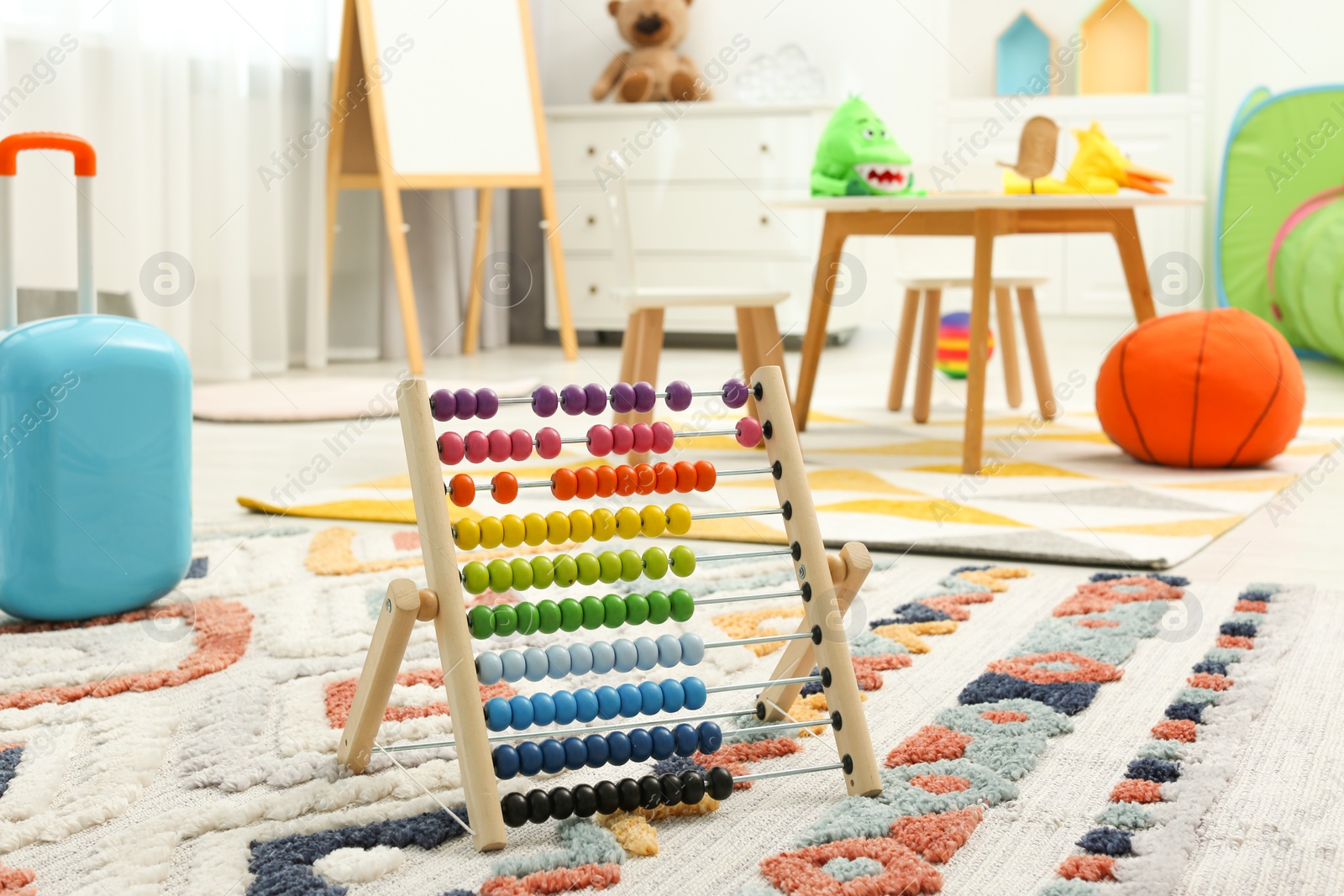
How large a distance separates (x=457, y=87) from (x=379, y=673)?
3078 mm

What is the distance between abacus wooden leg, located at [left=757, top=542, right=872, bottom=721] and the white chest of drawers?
3336 millimetres

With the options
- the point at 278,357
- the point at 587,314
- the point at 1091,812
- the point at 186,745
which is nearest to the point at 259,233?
the point at 278,357

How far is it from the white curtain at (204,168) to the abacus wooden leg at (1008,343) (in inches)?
78.6

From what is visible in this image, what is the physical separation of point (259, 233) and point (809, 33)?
2.22m

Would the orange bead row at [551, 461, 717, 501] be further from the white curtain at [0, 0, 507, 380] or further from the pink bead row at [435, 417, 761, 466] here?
the white curtain at [0, 0, 507, 380]

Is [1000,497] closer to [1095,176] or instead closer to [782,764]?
[1095,176]

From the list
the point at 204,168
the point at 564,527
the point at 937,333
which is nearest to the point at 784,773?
the point at 564,527

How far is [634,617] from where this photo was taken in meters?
0.94

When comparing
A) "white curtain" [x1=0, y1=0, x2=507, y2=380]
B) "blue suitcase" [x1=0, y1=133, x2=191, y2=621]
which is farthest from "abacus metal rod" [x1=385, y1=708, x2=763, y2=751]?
Answer: "white curtain" [x1=0, y1=0, x2=507, y2=380]

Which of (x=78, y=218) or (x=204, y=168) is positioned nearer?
(x=78, y=218)

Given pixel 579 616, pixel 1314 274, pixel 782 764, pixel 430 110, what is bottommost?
pixel 782 764

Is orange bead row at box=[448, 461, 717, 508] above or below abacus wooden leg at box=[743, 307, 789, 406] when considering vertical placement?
below

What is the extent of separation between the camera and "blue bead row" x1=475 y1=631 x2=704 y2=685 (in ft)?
2.91

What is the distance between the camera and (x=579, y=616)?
92 cm
